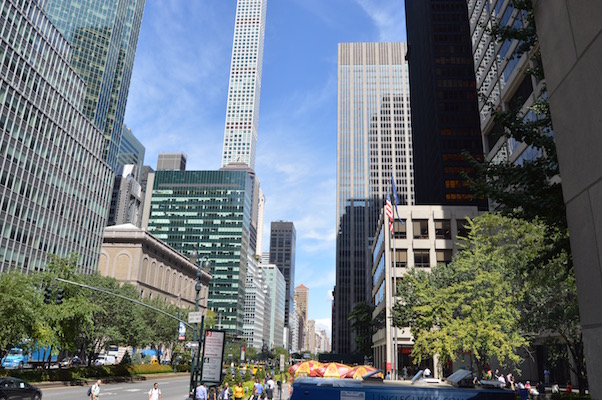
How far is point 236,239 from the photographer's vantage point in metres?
186

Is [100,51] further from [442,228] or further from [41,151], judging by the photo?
[442,228]

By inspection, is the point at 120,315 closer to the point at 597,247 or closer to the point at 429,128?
the point at 597,247

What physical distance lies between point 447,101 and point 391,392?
9895 centimetres

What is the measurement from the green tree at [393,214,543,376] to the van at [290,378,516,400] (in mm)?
18775

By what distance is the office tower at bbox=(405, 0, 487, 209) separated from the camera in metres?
96.4

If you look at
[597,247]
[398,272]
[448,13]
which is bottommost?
[597,247]

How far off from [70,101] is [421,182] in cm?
8869

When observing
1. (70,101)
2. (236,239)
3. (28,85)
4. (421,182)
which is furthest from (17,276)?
(236,239)

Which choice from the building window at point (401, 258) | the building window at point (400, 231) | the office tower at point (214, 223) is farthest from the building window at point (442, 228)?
the office tower at point (214, 223)

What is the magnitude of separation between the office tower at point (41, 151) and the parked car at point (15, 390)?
156ft

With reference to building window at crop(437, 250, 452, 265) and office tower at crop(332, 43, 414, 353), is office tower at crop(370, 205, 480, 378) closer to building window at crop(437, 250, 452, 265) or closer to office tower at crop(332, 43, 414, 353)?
building window at crop(437, 250, 452, 265)

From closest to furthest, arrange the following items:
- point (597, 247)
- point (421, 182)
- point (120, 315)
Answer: point (597, 247) < point (120, 315) < point (421, 182)

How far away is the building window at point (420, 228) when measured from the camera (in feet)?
220

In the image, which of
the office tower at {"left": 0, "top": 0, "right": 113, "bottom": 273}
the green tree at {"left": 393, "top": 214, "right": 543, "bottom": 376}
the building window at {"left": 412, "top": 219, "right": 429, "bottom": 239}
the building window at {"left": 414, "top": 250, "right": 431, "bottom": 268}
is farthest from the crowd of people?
the office tower at {"left": 0, "top": 0, "right": 113, "bottom": 273}
